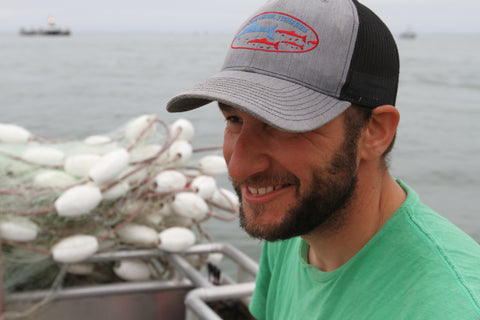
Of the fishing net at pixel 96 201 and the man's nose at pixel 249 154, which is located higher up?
the man's nose at pixel 249 154

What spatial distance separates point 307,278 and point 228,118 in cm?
51

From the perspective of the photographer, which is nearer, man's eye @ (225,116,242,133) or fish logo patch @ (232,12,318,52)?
fish logo patch @ (232,12,318,52)

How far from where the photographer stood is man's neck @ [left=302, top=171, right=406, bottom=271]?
135cm

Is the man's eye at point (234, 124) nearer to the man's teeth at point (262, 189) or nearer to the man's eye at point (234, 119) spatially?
the man's eye at point (234, 119)

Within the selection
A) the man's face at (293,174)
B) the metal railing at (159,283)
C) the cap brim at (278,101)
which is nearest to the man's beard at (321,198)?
the man's face at (293,174)

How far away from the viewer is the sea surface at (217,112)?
37.1 ft

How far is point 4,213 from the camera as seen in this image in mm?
3371

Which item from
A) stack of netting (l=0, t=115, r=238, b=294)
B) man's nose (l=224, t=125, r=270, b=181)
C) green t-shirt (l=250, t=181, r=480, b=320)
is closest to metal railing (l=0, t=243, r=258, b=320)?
stack of netting (l=0, t=115, r=238, b=294)

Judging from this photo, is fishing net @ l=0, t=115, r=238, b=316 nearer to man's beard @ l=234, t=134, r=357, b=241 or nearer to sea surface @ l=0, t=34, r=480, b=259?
man's beard @ l=234, t=134, r=357, b=241

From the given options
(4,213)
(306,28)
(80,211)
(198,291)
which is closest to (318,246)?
(306,28)

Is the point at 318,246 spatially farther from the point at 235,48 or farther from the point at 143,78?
the point at 143,78

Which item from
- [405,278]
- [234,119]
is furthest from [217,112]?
[405,278]

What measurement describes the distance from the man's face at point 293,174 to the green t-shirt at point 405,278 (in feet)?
0.47

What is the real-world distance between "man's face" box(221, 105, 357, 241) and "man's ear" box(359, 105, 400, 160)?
0.05 m
